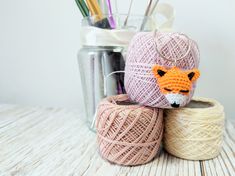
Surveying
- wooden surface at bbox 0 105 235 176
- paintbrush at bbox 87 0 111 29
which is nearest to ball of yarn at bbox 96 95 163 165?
wooden surface at bbox 0 105 235 176

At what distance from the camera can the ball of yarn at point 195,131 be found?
394 mm

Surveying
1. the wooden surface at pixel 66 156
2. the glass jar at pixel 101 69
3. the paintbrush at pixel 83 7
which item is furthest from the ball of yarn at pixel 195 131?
the paintbrush at pixel 83 7

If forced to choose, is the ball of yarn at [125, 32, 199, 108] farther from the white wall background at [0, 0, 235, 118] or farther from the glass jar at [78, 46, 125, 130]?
the white wall background at [0, 0, 235, 118]

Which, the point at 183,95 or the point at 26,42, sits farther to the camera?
the point at 26,42

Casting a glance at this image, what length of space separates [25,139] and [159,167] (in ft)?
0.79

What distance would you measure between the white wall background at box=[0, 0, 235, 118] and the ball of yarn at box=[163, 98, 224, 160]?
0.21m

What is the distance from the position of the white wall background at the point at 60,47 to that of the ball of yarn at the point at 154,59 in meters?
0.23

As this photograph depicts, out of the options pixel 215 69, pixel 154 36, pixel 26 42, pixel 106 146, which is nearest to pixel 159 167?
pixel 106 146

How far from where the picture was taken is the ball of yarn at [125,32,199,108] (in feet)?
1.20

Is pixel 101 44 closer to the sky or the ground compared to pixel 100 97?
closer to the sky

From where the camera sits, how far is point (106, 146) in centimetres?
40

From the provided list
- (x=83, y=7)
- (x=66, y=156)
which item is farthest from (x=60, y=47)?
(x=66, y=156)

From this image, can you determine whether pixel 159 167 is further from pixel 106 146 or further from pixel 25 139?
pixel 25 139

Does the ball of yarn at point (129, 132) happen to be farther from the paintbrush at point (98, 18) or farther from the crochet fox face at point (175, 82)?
the paintbrush at point (98, 18)
